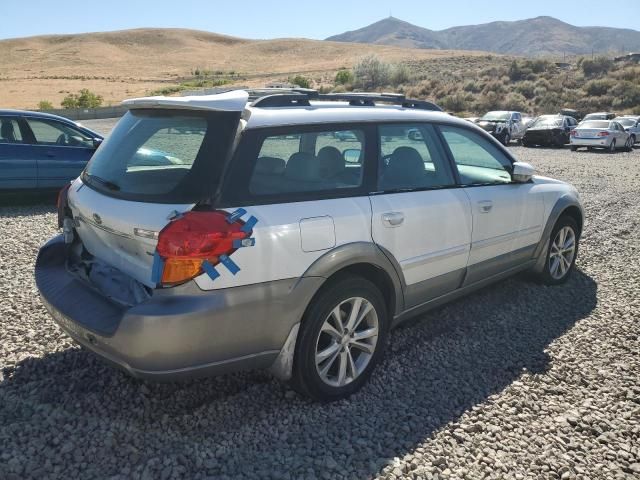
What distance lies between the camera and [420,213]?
3.65 m

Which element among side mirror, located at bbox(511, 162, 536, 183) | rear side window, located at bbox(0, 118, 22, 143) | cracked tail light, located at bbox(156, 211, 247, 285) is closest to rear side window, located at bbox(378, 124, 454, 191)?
side mirror, located at bbox(511, 162, 536, 183)

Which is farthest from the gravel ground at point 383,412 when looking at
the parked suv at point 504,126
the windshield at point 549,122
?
the windshield at point 549,122

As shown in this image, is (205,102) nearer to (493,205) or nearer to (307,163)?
(307,163)

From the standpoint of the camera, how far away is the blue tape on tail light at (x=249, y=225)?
109 inches

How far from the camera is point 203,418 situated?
3162 millimetres

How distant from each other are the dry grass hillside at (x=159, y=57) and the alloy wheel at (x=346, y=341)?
60.0 meters

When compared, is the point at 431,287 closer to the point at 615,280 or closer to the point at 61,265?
the point at 61,265

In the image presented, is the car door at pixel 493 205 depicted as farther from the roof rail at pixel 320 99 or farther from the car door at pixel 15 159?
the car door at pixel 15 159

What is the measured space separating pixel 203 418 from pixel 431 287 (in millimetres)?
1717

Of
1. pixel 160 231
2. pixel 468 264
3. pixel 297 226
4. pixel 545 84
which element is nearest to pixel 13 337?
pixel 160 231

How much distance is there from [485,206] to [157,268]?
2516mm

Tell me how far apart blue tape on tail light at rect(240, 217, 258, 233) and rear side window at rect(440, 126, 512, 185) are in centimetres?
188

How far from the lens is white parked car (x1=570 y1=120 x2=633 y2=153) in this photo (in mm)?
22641

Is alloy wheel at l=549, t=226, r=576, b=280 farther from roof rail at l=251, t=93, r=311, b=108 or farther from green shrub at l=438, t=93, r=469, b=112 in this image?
green shrub at l=438, t=93, r=469, b=112
